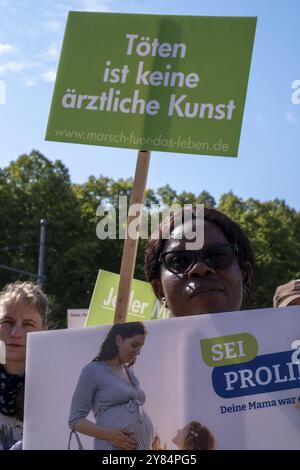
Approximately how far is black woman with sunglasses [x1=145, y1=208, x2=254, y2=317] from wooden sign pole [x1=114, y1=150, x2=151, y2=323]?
1.65ft

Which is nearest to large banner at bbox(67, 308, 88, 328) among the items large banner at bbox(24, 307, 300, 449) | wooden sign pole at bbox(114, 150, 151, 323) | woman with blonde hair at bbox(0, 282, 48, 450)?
wooden sign pole at bbox(114, 150, 151, 323)

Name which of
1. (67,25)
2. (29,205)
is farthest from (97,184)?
(67,25)

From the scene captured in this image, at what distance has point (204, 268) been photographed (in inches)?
66.7

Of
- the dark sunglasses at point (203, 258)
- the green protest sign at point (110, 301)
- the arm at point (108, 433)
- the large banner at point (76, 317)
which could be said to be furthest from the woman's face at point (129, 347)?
the large banner at point (76, 317)

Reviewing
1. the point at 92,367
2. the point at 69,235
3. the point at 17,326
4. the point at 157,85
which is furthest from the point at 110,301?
the point at 69,235

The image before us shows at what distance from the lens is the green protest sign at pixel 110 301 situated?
609 cm

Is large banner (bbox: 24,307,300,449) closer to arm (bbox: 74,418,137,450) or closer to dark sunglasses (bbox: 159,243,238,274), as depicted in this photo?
arm (bbox: 74,418,137,450)

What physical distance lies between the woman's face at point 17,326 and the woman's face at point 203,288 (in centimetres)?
68

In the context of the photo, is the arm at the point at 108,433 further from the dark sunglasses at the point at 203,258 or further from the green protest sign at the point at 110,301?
the green protest sign at the point at 110,301

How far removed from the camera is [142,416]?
147 cm

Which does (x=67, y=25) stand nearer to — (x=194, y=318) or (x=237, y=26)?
(x=237, y=26)

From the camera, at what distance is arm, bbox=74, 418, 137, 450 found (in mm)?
1439
